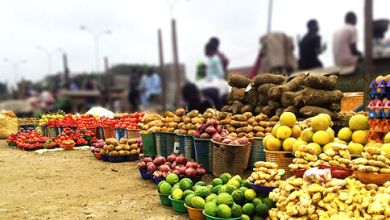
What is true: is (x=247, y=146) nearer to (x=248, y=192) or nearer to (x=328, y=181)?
(x=248, y=192)

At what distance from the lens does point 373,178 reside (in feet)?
10.4

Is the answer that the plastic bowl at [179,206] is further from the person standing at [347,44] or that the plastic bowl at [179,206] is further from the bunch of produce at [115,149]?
the bunch of produce at [115,149]

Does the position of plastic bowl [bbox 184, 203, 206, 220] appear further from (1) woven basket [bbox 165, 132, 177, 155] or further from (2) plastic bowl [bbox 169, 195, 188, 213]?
(1) woven basket [bbox 165, 132, 177, 155]

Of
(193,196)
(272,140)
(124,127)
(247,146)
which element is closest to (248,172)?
(247,146)

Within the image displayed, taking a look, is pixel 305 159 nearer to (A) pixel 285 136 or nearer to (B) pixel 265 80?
(A) pixel 285 136

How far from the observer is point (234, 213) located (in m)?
3.52

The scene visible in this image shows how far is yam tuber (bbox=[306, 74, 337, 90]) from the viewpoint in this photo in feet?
22.0

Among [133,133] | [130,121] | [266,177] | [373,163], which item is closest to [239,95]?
[133,133]

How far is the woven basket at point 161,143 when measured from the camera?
7189mm

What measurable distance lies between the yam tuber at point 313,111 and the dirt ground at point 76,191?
330 centimetres

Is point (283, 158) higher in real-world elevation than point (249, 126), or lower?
lower

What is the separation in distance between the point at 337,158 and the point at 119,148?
5.43 metres

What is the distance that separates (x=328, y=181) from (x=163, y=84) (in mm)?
2503

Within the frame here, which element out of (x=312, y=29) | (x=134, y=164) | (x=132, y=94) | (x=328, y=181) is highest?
(x=312, y=29)
